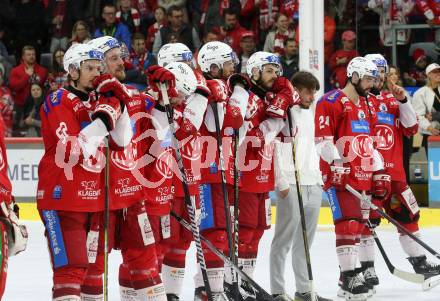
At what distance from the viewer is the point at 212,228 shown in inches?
274

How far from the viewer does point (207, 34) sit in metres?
13.3

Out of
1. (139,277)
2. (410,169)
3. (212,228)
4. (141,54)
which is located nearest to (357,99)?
(212,228)

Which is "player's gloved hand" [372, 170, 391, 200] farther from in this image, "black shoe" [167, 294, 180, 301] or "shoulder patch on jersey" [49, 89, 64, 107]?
"shoulder patch on jersey" [49, 89, 64, 107]

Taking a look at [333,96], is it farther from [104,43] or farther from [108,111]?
[108,111]

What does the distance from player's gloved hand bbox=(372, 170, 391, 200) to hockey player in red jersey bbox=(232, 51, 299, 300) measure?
3.15 feet

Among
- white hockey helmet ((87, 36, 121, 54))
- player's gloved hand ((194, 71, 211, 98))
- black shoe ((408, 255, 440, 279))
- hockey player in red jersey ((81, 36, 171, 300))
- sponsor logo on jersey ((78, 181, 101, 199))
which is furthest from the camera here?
black shoe ((408, 255, 440, 279))

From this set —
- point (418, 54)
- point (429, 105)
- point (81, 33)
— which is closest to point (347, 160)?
point (429, 105)

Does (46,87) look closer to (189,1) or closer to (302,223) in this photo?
(189,1)

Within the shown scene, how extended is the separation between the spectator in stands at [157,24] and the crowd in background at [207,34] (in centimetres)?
1

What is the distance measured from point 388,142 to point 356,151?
641 mm

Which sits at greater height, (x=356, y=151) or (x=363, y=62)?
(x=363, y=62)

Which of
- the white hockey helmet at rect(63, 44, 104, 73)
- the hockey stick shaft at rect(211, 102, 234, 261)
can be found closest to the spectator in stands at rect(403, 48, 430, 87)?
the hockey stick shaft at rect(211, 102, 234, 261)

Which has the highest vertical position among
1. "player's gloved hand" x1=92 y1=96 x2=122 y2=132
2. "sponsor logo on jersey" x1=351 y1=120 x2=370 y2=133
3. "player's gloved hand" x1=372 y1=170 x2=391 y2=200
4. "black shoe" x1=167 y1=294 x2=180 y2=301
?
"player's gloved hand" x1=92 y1=96 x2=122 y2=132

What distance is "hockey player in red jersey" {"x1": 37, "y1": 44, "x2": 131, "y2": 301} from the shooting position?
5.63m
